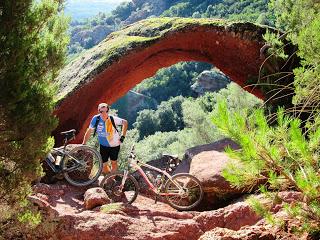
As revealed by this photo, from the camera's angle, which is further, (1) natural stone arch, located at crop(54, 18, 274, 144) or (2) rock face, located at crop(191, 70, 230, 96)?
(2) rock face, located at crop(191, 70, 230, 96)

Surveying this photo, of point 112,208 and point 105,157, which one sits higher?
point 105,157

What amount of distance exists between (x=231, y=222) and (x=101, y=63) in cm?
630

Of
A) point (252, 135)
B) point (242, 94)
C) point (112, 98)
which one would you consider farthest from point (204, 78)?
point (252, 135)

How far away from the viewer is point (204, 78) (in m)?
61.8

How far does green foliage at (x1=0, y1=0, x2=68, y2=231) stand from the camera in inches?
201


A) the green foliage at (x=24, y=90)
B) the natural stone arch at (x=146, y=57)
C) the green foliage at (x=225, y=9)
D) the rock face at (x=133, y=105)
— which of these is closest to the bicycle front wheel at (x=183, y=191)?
the green foliage at (x=24, y=90)

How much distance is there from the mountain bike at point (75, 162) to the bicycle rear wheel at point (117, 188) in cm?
42

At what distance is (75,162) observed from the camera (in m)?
9.20

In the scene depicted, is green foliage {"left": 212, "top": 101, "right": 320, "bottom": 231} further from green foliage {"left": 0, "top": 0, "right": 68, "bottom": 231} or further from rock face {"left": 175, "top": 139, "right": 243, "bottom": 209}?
rock face {"left": 175, "top": 139, "right": 243, "bottom": 209}

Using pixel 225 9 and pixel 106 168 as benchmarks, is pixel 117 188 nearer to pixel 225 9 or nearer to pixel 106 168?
pixel 106 168

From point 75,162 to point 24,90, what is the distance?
4185mm

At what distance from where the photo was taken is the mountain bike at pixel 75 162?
359 inches

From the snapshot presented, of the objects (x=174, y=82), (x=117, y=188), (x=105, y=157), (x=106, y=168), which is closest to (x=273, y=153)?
(x=117, y=188)

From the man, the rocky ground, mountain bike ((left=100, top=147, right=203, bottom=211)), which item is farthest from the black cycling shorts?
the rocky ground
